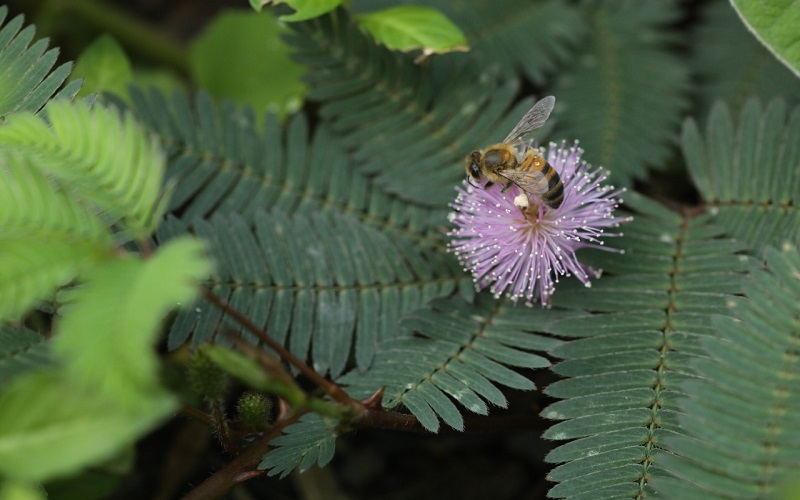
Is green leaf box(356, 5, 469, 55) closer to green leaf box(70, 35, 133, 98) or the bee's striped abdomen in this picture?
the bee's striped abdomen

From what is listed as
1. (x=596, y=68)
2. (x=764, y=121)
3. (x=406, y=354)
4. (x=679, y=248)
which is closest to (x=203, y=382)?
(x=406, y=354)

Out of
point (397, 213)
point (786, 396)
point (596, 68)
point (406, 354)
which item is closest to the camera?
point (786, 396)

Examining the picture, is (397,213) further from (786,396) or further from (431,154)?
(786,396)

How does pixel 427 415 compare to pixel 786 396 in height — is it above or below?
below

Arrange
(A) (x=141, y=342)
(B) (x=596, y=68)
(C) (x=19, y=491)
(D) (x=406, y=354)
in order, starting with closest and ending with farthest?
(A) (x=141, y=342), (C) (x=19, y=491), (D) (x=406, y=354), (B) (x=596, y=68)

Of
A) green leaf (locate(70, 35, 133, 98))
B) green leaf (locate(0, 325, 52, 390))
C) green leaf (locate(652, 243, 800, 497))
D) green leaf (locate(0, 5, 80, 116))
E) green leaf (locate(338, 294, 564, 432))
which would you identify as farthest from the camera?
green leaf (locate(70, 35, 133, 98))

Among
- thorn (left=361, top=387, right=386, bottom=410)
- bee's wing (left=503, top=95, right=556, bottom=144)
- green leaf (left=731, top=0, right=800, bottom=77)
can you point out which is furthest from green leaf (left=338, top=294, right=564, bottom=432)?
green leaf (left=731, top=0, right=800, bottom=77)

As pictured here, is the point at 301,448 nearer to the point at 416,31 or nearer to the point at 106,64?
the point at 416,31
